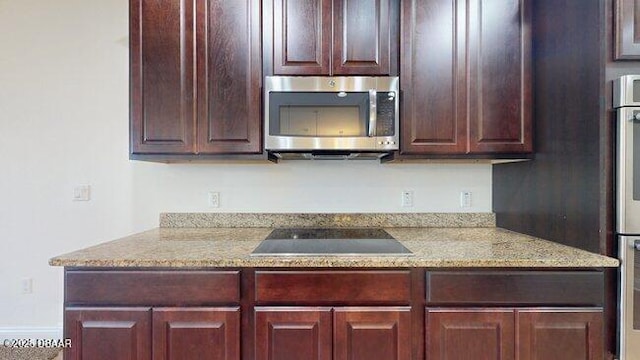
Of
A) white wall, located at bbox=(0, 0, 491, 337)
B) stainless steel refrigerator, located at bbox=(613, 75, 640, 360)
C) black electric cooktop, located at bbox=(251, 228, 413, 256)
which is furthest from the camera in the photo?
white wall, located at bbox=(0, 0, 491, 337)

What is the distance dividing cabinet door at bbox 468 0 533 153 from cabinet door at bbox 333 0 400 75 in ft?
1.32

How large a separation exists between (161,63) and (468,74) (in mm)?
1578

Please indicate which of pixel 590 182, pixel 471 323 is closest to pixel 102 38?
pixel 471 323

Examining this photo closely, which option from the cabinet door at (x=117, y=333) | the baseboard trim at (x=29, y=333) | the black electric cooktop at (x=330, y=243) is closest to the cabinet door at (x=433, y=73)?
the black electric cooktop at (x=330, y=243)

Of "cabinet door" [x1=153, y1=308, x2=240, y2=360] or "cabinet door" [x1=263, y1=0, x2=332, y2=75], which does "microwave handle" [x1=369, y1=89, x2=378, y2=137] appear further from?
"cabinet door" [x1=153, y1=308, x2=240, y2=360]

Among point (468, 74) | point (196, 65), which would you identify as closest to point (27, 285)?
point (196, 65)

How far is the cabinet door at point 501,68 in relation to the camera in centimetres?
175

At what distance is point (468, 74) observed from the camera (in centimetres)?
175

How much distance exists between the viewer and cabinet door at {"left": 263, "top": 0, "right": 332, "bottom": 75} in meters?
1.76

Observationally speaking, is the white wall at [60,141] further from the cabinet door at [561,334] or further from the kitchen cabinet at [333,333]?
the cabinet door at [561,334]

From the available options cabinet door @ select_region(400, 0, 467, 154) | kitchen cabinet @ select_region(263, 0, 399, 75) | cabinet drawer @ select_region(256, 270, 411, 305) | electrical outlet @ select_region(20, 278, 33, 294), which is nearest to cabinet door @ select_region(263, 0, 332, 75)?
kitchen cabinet @ select_region(263, 0, 399, 75)

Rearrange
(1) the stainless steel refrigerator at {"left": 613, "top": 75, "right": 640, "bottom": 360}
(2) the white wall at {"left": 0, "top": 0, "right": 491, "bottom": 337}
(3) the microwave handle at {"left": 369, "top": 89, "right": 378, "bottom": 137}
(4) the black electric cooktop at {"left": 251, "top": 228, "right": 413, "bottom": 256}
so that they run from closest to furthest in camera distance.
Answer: (1) the stainless steel refrigerator at {"left": 613, "top": 75, "right": 640, "bottom": 360}, (4) the black electric cooktop at {"left": 251, "top": 228, "right": 413, "bottom": 256}, (3) the microwave handle at {"left": 369, "top": 89, "right": 378, "bottom": 137}, (2) the white wall at {"left": 0, "top": 0, "right": 491, "bottom": 337}

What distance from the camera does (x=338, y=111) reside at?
5.67 ft

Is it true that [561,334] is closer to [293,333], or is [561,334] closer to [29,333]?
[293,333]
